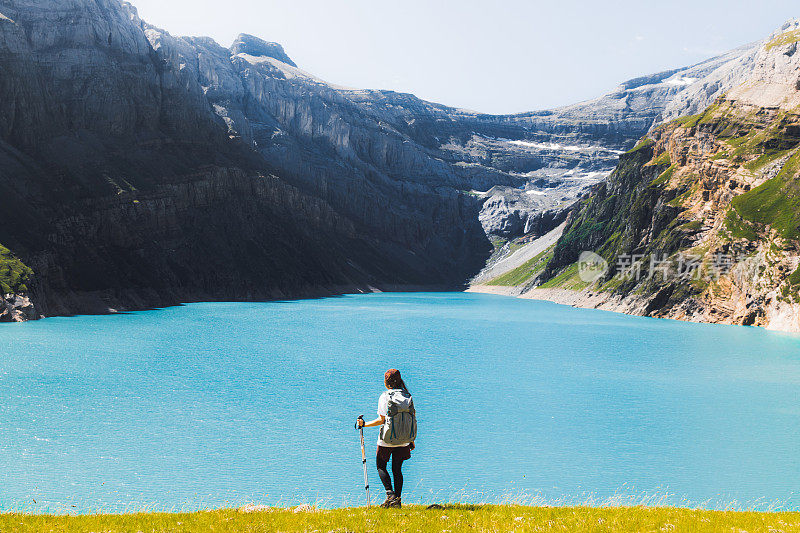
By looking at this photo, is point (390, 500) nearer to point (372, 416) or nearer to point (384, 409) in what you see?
point (384, 409)

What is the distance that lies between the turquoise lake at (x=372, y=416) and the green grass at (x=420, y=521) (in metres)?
7.25

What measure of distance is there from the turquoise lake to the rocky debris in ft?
79.4

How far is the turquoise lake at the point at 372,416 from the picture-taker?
77.4 ft

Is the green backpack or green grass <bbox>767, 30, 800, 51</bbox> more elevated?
green grass <bbox>767, 30, 800, 51</bbox>

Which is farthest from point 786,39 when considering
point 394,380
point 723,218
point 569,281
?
point 394,380

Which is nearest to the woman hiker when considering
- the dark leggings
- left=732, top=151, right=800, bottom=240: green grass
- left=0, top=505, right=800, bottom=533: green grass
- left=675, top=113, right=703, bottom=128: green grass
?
the dark leggings

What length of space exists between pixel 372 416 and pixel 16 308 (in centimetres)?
8243

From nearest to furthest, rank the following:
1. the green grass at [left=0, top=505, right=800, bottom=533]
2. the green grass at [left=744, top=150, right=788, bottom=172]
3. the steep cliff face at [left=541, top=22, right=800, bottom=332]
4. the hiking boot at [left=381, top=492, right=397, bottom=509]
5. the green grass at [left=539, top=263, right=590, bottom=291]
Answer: the green grass at [left=0, top=505, right=800, bottom=533], the hiking boot at [left=381, top=492, right=397, bottom=509], the steep cliff face at [left=541, top=22, right=800, bottom=332], the green grass at [left=744, top=150, right=788, bottom=172], the green grass at [left=539, top=263, right=590, bottom=291]

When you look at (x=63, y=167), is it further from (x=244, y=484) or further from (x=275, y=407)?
(x=244, y=484)

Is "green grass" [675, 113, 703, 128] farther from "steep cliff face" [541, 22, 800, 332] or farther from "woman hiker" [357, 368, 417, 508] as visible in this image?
"woman hiker" [357, 368, 417, 508]

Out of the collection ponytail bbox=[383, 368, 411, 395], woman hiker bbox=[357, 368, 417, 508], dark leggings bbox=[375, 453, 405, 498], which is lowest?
dark leggings bbox=[375, 453, 405, 498]

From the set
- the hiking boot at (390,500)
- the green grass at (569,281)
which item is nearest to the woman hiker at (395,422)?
the hiking boot at (390,500)

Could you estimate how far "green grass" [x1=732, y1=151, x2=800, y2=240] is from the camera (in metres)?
98.6

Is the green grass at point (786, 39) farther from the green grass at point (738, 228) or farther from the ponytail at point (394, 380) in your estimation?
the ponytail at point (394, 380)
